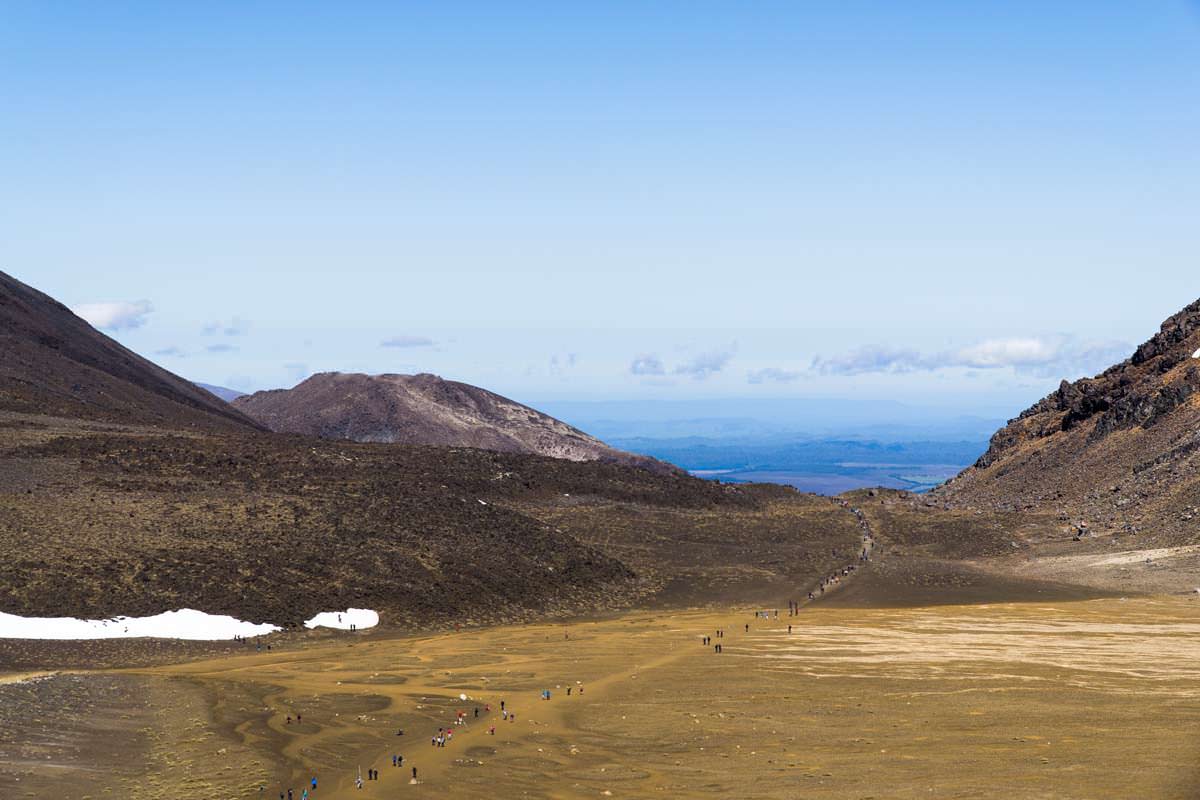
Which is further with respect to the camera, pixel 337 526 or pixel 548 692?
pixel 337 526

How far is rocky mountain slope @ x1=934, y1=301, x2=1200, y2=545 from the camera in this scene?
104000 mm

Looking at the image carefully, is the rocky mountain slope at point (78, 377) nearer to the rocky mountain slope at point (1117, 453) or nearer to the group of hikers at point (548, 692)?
the group of hikers at point (548, 692)

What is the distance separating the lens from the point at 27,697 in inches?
1699

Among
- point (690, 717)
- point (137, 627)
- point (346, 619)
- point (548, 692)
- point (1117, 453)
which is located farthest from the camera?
point (1117, 453)

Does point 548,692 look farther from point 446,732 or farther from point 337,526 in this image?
point 337,526

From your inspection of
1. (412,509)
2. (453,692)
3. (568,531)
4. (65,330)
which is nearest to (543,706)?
(453,692)

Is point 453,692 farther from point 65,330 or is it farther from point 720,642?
point 65,330

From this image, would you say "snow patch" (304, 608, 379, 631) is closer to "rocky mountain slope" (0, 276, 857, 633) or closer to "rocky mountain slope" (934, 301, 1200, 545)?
"rocky mountain slope" (0, 276, 857, 633)

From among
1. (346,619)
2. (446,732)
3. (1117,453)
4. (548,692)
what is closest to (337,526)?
(346,619)

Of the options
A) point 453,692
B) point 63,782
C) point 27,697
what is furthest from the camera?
point 453,692

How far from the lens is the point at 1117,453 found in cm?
12269

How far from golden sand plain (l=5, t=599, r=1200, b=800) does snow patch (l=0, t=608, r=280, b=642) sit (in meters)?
4.01

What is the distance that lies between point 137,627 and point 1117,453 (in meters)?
96.5

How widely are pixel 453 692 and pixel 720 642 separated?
17.6 m
